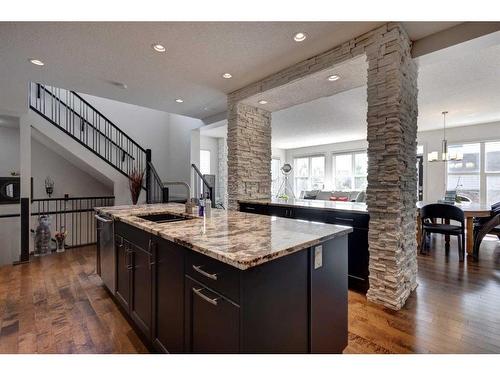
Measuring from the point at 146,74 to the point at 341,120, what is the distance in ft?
14.4

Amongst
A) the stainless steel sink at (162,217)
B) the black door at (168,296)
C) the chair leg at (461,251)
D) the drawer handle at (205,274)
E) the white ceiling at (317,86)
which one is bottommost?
the chair leg at (461,251)

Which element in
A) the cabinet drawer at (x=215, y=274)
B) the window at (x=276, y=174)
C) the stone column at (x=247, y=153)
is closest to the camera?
the cabinet drawer at (x=215, y=274)

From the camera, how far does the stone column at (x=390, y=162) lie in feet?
7.30

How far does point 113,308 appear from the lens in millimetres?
2352

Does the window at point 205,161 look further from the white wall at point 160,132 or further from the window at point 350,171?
the window at point 350,171

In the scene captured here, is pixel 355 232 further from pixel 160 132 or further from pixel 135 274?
pixel 160 132

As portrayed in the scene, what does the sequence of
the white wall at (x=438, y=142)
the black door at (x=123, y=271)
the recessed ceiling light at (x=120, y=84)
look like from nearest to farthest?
the black door at (x=123, y=271)
the recessed ceiling light at (x=120, y=84)
the white wall at (x=438, y=142)

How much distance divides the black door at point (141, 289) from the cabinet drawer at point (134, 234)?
37 millimetres

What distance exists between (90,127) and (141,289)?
522cm

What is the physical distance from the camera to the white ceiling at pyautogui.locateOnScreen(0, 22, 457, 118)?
89.5 inches

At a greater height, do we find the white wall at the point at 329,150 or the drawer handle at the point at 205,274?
the white wall at the point at 329,150

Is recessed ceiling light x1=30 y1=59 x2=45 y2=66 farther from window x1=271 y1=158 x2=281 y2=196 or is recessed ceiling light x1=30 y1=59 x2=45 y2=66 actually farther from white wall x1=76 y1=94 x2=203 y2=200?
window x1=271 y1=158 x2=281 y2=196

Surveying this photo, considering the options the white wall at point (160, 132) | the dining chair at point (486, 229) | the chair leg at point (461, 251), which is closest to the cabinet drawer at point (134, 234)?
the white wall at point (160, 132)
